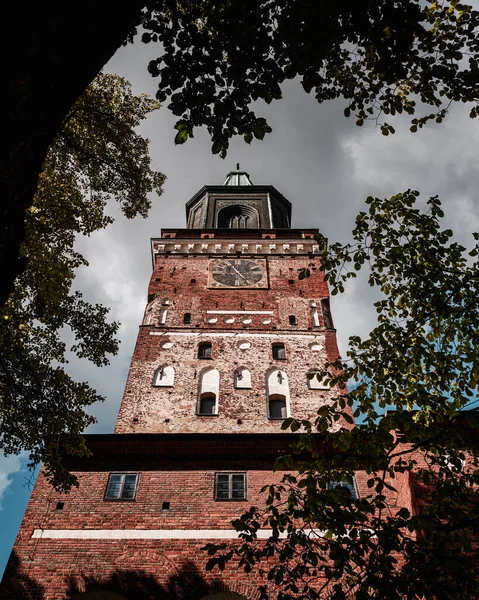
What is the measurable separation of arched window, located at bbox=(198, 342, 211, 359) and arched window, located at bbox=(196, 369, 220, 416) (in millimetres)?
739

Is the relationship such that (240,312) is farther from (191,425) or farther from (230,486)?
(230,486)

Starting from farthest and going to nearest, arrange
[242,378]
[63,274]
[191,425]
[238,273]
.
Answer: [238,273], [242,378], [191,425], [63,274]

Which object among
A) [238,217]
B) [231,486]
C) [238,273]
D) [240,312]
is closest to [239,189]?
[238,217]

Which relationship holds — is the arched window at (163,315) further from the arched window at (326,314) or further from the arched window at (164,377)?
the arched window at (326,314)

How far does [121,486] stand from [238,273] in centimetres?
1160

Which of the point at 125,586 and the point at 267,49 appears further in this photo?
the point at 125,586

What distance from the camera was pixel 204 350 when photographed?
16797 millimetres

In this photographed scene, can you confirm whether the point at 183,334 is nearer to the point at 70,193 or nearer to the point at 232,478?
the point at 232,478

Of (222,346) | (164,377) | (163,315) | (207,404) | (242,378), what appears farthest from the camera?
(163,315)

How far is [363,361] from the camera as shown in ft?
19.2

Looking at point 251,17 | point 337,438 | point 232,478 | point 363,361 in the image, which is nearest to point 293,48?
point 251,17

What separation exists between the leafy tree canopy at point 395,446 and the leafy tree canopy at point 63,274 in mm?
3588

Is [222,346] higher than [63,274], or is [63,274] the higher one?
[222,346]

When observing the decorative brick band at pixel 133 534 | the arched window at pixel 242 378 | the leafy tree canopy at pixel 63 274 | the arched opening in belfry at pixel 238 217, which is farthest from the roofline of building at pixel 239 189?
the decorative brick band at pixel 133 534
